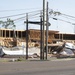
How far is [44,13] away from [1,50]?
1248cm

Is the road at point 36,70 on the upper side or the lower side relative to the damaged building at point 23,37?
lower

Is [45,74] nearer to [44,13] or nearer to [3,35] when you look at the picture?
[44,13]

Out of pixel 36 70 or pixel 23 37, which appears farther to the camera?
pixel 23 37

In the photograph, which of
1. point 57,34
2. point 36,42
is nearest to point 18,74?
point 36,42

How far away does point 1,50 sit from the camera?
55719 millimetres

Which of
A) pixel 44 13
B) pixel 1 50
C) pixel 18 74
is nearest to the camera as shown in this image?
pixel 18 74

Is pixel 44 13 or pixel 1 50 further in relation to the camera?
pixel 1 50

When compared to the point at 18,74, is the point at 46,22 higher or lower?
higher

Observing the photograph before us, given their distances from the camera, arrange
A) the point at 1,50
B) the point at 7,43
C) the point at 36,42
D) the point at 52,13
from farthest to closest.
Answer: the point at 36,42
the point at 7,43
the point at 52,13
the point at 1,50

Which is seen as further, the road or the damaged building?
the damaged building

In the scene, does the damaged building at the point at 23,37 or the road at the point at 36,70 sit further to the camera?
the damaged building at the point at 23,37

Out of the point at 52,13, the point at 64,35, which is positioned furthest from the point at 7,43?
the point at 64,35

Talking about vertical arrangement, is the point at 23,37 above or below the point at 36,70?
above

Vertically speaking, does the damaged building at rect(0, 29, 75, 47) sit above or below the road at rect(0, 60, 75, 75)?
above
